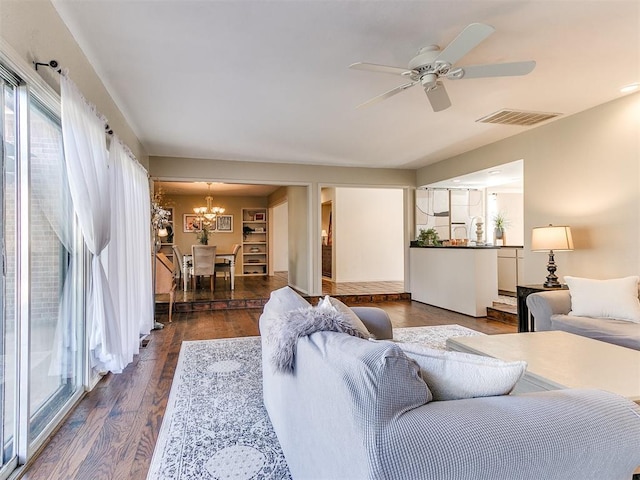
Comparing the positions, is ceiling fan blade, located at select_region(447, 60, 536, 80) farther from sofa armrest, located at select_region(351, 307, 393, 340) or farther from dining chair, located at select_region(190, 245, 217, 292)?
dining chair, located at select_region(190, 245, 217, 292)

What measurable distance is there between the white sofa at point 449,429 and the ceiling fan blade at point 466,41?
5.73 feet

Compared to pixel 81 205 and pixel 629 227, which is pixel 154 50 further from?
pixel 629 227

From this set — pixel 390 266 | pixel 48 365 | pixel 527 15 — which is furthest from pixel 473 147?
pixel 48 365

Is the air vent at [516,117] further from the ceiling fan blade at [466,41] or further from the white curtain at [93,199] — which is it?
the white curtain at [93,199]

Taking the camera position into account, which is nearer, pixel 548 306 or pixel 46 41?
pixel 46 41

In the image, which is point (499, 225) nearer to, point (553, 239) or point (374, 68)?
point (553, 239)

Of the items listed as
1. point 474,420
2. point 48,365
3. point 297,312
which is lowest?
point 48,365

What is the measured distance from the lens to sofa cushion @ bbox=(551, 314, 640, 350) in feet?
8.82

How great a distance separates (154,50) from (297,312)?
2228 millimetres

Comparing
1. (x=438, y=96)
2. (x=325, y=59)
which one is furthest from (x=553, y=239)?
(x=325, y=59)

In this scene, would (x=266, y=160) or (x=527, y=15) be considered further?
(x=266, y=160)

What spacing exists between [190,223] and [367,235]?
201 inches

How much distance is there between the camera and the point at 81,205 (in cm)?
232

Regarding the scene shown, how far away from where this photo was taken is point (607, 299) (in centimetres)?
308
